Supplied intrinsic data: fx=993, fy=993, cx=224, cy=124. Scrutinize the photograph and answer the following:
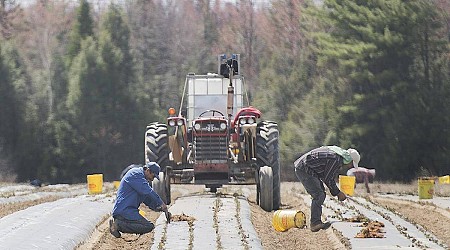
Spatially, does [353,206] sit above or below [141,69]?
below

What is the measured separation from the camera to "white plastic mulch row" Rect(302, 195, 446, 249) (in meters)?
14.2

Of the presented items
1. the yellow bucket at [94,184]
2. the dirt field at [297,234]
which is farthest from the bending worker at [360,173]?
the dirt field at [297,234]

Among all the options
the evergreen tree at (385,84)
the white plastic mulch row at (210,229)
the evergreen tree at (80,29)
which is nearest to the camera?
the white plastic mulch row at (210,229)

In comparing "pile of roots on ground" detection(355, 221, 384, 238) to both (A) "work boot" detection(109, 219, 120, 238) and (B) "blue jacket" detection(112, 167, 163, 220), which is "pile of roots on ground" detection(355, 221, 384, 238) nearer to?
(B) "blue jacket" detection(112, 167, 163, 220)

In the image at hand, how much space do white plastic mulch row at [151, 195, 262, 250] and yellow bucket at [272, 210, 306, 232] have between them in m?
0.50

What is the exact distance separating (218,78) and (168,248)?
12.6 m

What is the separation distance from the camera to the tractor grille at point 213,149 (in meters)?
21.5

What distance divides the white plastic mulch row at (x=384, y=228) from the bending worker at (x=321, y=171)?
15.5 inches

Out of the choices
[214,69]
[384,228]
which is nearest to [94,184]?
[384,228]

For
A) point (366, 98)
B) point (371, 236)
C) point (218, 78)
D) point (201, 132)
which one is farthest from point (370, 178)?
point (371, 236)

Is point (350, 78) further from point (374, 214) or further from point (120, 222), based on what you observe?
point (120, 222)

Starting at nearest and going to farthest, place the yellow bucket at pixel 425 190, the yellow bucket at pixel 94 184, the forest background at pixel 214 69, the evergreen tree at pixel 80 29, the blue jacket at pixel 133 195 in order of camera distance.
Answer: the blue jacket at pixel 133 195 → the yellow bucket at pixel 425 190 → the yellow bucket at pixel 94 184 → the forest background at pixel 214 69 → the evergreen tree at pixel 80 29

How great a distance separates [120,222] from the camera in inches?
599

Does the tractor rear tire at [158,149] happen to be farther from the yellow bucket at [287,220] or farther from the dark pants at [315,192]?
the dark pants at [315,192]
